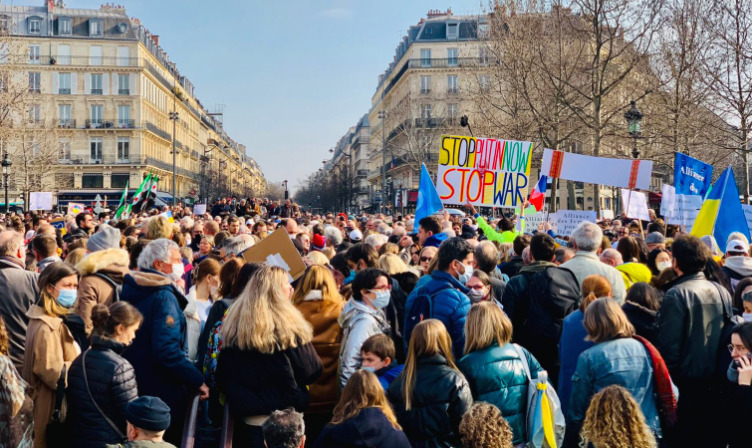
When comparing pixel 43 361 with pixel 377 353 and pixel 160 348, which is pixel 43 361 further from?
pixel 377 353

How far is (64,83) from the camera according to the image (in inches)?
2712

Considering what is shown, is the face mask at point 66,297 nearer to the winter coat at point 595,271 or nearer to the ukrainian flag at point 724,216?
the winter coat at point 595,271

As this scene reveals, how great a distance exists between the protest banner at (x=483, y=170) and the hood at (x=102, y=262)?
7535mm

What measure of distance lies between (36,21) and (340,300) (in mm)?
72205

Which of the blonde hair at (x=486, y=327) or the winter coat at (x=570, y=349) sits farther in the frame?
the winter coat at (x=570, y=349)

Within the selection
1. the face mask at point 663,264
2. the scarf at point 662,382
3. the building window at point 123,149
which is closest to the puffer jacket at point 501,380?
the scarf at point 662,382

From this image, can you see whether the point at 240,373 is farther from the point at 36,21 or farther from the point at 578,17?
the point at 36,21

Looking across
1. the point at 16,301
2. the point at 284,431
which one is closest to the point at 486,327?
the point at 284,431

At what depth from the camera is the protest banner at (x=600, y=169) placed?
12.0 metres

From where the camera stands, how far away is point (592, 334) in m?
4.67

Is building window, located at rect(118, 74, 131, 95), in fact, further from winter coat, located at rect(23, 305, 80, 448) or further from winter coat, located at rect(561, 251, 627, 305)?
winter coat, located at rect(23, 305, 80, 448)

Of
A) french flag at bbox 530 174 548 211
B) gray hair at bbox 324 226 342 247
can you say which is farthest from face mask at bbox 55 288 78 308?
french flag at bbox 530 174 548 211

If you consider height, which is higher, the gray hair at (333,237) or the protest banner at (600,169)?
the protest banner at (600,169)

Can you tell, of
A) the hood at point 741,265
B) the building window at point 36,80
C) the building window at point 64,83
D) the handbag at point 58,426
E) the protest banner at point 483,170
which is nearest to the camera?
the handbag at point 58,426
